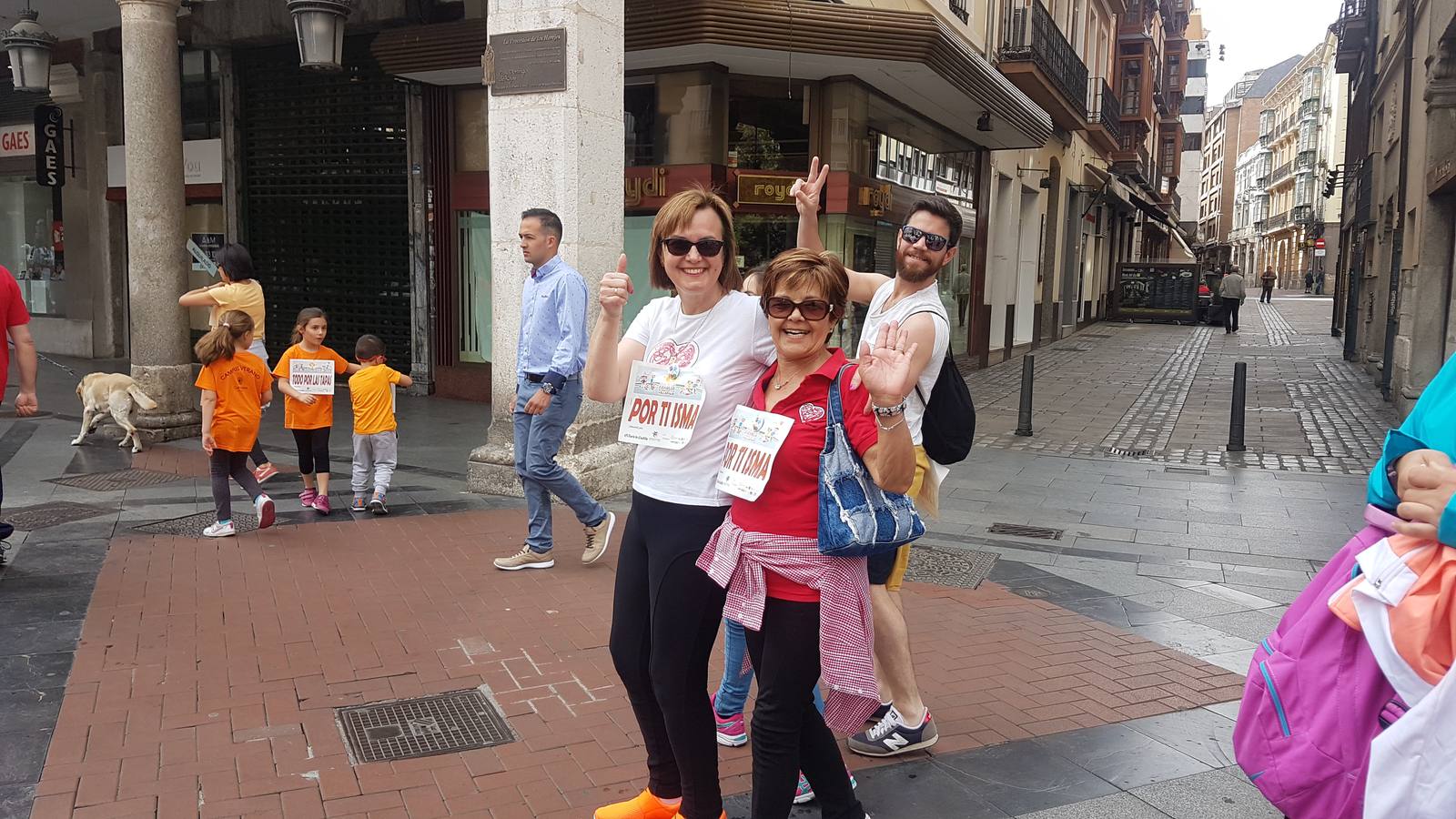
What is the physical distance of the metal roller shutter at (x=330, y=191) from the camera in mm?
13414

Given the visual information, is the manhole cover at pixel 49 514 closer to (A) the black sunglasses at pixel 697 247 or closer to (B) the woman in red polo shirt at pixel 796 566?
(A) the black sunglasses at pixel 697 247

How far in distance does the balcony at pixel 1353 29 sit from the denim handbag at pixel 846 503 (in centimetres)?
2153

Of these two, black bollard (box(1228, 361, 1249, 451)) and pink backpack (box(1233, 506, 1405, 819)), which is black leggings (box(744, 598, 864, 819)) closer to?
pink backpack (box(1233, 506, 1405, 819))

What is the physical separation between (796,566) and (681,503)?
1.24 feet

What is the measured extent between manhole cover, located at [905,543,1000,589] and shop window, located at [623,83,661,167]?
7.12 meters

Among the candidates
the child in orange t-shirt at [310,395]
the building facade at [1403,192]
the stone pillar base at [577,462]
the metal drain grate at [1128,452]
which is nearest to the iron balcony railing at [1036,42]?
the building facade at [1403,192]

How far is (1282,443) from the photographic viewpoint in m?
10.7

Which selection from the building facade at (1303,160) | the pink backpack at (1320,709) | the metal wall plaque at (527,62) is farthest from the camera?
the building facade at (1303,160)

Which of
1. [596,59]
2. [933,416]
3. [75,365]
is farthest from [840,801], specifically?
[75,365]

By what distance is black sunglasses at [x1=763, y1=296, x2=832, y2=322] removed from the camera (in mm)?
2686

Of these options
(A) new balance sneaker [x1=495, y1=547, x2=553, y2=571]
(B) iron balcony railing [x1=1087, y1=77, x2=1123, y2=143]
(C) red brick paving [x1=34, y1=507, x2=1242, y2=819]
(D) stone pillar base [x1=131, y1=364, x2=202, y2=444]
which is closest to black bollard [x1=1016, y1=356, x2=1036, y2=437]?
(C) red brick paving [x1=34, y1=507, x2=1242, y2=819]

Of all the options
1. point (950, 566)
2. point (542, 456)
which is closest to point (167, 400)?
point (542, 456)

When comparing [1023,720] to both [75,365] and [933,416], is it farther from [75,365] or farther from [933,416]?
[75,365]

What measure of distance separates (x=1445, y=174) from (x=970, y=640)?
31.1ft
